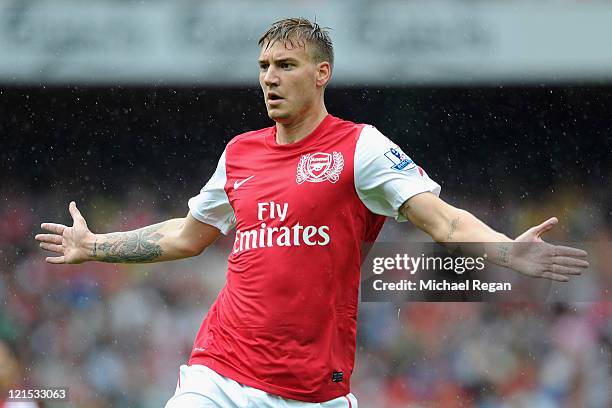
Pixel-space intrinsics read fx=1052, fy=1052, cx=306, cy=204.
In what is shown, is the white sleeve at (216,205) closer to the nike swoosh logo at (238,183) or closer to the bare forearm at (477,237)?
the nike swoosh logo at (238,183)

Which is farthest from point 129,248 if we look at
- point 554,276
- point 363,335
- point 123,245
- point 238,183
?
point 363,335

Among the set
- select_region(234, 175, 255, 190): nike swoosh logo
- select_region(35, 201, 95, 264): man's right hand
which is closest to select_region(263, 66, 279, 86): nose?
select_region(234, 175, 255, 190): nike swoosh logo

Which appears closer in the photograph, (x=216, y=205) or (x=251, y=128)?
(x=216, y=205)

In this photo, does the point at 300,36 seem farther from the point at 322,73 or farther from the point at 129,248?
the point at 129,248

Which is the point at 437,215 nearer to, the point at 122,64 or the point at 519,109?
the point at 122,64

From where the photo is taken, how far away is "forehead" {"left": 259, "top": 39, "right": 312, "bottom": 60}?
3.97 metres

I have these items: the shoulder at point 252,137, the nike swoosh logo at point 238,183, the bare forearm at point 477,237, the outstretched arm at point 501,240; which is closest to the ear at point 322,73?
the shoulder at point 252,137

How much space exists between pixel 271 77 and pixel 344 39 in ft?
19.5

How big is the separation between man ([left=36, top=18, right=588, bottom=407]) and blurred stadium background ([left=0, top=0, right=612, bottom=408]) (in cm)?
571

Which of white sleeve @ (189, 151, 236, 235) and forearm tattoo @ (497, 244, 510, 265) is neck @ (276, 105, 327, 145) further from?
forearm tattoo @ (497, 244, 510, 265)

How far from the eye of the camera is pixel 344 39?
9797mm

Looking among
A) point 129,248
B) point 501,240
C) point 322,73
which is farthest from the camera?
point 129,248

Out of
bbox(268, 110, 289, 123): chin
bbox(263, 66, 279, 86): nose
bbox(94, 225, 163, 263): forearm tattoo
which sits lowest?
bbox(94, 225, 163, 263): forearm tattoo

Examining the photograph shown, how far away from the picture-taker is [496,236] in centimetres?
351
